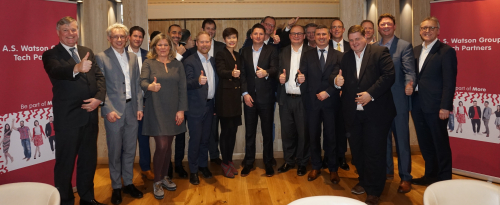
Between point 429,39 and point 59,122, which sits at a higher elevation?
point 429,39

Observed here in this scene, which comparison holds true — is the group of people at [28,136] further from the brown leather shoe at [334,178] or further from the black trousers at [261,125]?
the brown leather shoe at [334,178]

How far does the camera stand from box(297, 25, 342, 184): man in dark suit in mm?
3848

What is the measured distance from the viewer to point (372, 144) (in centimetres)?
323

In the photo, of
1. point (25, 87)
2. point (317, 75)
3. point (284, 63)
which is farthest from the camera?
point (284, 63)

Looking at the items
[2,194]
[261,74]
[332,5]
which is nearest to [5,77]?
[2,194]

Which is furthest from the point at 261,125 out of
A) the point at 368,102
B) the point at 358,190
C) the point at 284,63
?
the point at 368,102

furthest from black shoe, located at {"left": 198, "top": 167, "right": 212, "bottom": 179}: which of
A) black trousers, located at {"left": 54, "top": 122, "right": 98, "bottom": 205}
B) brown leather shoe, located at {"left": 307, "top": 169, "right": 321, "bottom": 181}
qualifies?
black trousers, located at {"left": 54, "top": 122, "right": 98, "bottom": 205}

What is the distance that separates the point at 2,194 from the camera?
1.71 metres

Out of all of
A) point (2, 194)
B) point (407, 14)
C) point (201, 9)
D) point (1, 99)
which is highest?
point (201, 9)

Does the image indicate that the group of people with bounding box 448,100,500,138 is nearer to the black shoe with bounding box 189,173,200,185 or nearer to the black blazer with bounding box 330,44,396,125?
the black blazer with bounding box 330,44,396,125

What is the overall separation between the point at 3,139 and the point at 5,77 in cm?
55

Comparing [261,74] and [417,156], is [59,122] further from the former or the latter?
[417,156]

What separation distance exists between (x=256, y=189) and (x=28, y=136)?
229cm

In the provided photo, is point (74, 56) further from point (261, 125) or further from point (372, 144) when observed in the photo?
point (372, 144)
